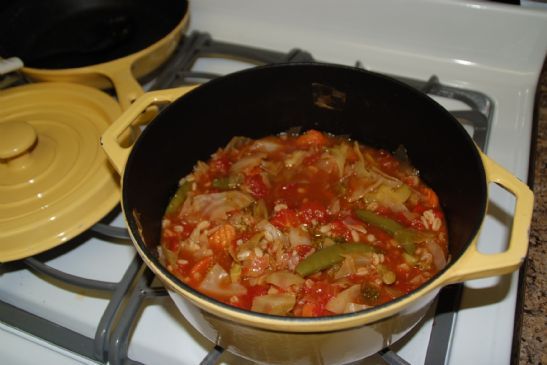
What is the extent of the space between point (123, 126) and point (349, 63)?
1036 mm

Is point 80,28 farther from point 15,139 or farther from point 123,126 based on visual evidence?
point 123,126

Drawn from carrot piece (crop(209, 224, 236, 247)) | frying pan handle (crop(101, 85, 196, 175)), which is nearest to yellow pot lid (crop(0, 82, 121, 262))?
frying pan handle (crop(101, 85, 196, 175))

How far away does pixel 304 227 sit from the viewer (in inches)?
61.2

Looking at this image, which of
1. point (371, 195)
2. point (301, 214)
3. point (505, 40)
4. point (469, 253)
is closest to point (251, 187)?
point (301, 214)

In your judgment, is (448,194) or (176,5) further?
(176,5)

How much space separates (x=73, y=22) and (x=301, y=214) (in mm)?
1361

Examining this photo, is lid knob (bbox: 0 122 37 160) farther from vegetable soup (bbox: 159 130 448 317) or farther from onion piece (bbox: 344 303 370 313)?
onion piece (bbox: 344 303 370 313)

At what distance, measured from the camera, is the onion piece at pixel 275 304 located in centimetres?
132

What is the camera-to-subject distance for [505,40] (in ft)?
6.40

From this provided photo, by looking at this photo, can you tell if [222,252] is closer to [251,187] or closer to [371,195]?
[251,187]

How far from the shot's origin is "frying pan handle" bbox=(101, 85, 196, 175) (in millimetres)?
1371

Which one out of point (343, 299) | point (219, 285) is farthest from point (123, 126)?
point (343, 299)

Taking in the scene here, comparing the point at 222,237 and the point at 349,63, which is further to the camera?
the point at 349,63

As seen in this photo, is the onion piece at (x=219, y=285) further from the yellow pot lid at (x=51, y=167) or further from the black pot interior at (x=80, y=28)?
the black pot interior at (x=80, y=28)
